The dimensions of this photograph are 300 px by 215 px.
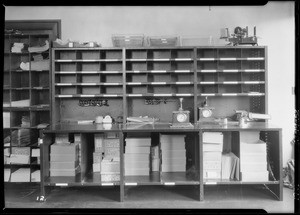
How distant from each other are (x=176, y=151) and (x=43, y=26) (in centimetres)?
300

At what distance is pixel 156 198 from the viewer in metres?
4.66

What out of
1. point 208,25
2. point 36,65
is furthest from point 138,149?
point 208,25

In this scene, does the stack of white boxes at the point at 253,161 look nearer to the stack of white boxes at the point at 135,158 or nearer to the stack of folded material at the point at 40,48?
the stack of white boxes at the point at 135,158

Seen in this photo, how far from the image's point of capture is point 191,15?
5883 mm

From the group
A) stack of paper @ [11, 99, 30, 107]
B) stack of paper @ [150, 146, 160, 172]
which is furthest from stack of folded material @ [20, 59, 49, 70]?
stack of paper @ [150, 146, 160, 172]

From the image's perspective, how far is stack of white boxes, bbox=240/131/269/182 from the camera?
4.53m

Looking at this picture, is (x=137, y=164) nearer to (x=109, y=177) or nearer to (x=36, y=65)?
(x=109, y=177)

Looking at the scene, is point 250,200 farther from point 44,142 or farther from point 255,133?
point 44,142

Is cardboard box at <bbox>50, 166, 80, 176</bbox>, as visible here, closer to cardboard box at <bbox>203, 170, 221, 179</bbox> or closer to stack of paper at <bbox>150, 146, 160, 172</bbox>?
stack of paper at <bbox>150, 146, 160, 172</bbox>

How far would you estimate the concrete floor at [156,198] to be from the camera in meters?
4.36

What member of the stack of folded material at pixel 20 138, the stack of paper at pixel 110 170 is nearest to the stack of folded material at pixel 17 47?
the stack of folded material at pixel 20 138

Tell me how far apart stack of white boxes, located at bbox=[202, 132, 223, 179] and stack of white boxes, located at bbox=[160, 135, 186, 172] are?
0.33m

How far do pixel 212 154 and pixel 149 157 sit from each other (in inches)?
32.7

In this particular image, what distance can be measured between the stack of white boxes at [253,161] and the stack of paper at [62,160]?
7.05 feet
